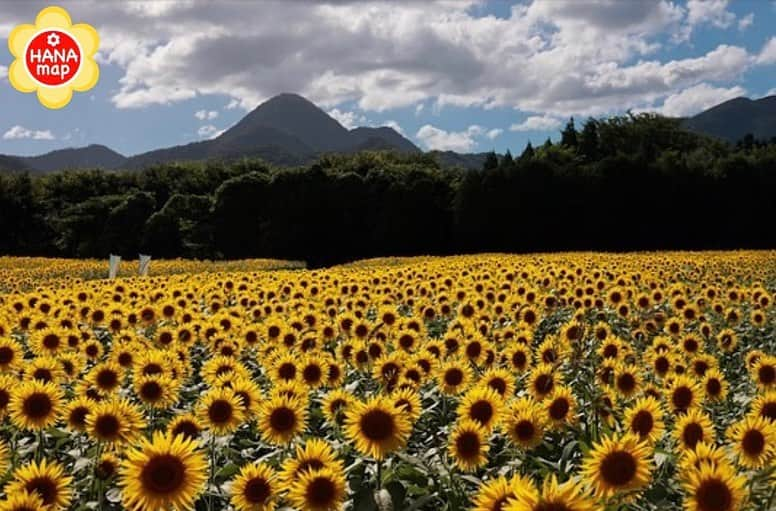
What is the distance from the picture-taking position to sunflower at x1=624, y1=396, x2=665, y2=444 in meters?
3.52

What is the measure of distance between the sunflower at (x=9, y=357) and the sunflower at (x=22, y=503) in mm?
3048

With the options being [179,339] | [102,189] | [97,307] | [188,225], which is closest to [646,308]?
[179,339]

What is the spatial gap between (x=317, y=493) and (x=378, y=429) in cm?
43

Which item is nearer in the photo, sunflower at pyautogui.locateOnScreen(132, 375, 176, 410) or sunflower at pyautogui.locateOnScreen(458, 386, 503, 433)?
sunflower at pyautogui.locateOnScreen(458, 386, 503, 433)

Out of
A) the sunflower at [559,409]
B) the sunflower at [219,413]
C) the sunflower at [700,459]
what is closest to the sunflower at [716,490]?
the sunflower at [700,459]

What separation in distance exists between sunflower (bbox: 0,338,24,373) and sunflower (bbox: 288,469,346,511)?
342 cm

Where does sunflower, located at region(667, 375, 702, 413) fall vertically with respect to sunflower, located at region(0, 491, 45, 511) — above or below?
below

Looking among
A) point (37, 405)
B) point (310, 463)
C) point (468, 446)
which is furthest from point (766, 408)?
point (37, 405)

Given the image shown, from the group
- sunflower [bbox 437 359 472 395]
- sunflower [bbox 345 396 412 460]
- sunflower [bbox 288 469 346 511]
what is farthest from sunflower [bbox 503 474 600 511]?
sunflower [bbox 437 359 472 395]

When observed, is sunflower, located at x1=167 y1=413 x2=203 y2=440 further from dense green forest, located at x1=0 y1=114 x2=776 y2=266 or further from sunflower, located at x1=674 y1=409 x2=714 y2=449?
dense green forest, located at x1=0 y1=114 x2=776 y2=266

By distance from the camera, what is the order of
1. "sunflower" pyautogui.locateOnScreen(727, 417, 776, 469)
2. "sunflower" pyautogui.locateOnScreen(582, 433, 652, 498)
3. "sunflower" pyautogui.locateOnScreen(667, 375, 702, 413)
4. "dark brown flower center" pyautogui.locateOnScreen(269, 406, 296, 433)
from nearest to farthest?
"sunflower" pyautogui.locateOnScreen(582, 433, 652, 498) → "sunflower" pyautogui.locateOnScreen(727, 417, 776, 469) → "dark brown flower center" pyautogui.locateOnScreen(269, 406, 296, 433) → "sunflower" pyautogui.locateOnScreen(667, 375, 702, 413)

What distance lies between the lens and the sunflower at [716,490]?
2.55 meters

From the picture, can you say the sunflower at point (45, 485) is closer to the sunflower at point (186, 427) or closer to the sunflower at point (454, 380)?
the sunflower at point (186, 427)

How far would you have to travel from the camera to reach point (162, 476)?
2.85 metres
